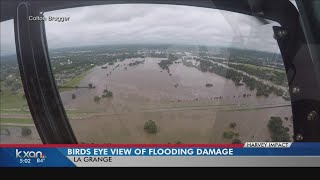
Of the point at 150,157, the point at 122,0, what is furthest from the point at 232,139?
the point at 122,0

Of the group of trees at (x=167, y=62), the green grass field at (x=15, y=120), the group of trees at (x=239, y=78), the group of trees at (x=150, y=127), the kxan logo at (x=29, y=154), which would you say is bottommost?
the kxan logo at (x=29, y=154)

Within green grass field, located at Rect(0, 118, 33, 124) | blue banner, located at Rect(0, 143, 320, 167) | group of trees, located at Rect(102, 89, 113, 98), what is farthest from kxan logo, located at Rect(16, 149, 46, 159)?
group of trees, located at Rect(102, 89, 113, 98)

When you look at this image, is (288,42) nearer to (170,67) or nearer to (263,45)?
(263,45)

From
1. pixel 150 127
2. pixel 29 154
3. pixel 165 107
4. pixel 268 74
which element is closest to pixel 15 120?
pixel 29 154

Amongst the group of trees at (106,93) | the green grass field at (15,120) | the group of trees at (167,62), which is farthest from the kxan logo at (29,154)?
the group of trees at (167,62)

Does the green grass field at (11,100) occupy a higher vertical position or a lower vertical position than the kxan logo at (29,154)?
higher

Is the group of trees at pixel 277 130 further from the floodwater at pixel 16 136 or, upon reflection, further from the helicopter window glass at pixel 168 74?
the floodwater at pixel 16 136

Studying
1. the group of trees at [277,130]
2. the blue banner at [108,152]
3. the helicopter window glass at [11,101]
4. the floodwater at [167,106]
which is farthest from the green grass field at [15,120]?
the group of trees at [277,130]
